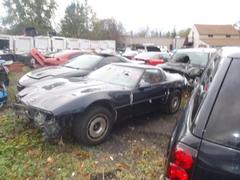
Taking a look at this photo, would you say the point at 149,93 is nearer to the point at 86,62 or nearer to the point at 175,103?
the point at 175,103

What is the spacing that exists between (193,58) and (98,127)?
18.8 ft

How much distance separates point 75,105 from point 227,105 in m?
2.93

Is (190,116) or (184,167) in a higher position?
(190,116)

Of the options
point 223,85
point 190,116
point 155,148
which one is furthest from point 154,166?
point 223,85

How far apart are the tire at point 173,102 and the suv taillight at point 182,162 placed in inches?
183

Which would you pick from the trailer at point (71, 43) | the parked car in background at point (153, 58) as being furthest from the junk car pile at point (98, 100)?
the trailer at point (71, 43)

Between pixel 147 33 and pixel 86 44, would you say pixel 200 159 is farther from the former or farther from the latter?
pixel 147 33

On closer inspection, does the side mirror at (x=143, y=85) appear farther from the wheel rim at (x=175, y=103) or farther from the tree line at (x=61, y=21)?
the tree line at (x=61, y=21)

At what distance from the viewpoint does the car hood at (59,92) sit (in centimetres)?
438

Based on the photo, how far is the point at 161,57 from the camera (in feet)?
48.8

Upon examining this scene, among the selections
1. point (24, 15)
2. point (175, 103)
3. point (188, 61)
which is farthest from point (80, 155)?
point (24, 15)

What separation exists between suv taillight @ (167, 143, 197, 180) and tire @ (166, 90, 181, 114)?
4658 millimetres

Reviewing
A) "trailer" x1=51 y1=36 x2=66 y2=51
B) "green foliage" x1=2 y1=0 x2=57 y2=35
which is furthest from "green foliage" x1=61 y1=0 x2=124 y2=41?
"trailer" x1=51 y1=36 x2=66 y2=51

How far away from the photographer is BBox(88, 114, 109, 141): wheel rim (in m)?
4.60
